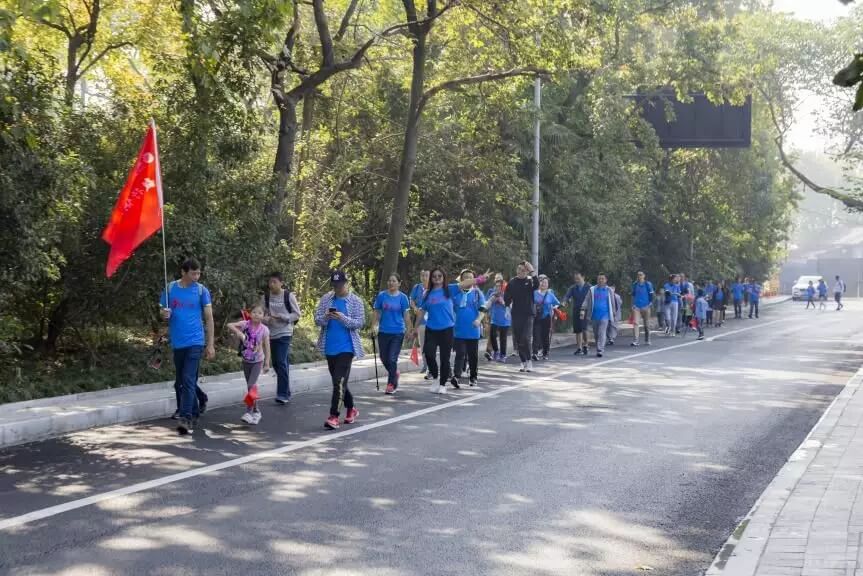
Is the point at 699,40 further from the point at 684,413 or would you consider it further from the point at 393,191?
the point at 684,413

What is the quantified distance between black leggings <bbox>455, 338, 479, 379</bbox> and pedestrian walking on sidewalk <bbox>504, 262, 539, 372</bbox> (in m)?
2.49

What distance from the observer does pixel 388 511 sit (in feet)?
26.0

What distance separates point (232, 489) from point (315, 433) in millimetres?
3224

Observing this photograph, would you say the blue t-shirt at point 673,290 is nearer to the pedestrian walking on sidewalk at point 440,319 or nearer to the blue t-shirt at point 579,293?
the blue t-shirt at point 579,293

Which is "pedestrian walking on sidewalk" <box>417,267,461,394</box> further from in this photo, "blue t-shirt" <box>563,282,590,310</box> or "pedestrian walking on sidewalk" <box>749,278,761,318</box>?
"pedestrian walking on sidewalk" <box>749,278,761,318</box>

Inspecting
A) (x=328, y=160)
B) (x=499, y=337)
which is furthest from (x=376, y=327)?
(x=328, y=160)

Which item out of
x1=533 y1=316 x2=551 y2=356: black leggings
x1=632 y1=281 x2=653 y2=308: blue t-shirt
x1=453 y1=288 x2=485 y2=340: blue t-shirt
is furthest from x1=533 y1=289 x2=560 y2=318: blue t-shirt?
x1=453 y1=288 x2=485 y2=340: blue t-shirt

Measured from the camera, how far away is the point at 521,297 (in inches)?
772

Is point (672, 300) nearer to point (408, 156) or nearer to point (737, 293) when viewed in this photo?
point (408, 156)

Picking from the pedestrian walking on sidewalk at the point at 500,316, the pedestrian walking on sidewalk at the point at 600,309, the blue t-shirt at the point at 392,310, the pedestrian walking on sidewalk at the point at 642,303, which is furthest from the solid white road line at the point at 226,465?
the pedestrian walking on sidewalk at the point at 642,303

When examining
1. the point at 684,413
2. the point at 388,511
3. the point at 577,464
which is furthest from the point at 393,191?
the point at 388,511

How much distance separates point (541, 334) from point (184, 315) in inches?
503

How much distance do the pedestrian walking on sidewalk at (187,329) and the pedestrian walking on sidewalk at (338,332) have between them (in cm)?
119

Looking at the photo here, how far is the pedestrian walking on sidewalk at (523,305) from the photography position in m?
19.5
